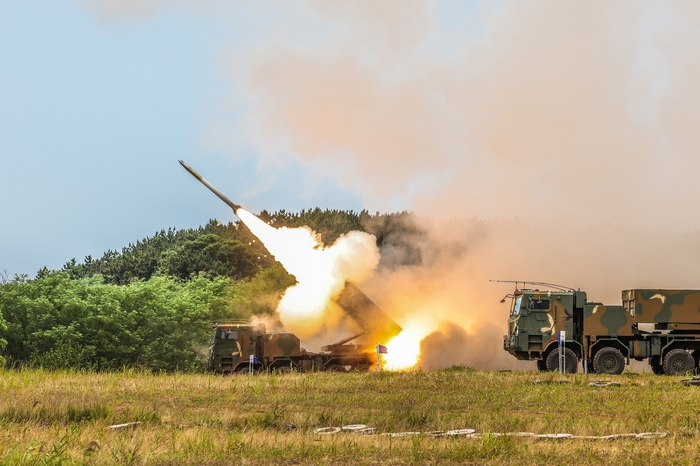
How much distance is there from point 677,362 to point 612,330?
97.9 inches

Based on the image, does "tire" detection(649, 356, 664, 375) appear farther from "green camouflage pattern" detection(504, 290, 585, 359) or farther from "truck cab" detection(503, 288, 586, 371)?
"green camouflage pattern" detection(504, 290, 585, 359)

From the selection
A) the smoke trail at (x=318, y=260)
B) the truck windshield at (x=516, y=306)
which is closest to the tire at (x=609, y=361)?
the truck windshield at (x=516, y=306)

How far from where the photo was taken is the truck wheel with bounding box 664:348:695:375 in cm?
3119

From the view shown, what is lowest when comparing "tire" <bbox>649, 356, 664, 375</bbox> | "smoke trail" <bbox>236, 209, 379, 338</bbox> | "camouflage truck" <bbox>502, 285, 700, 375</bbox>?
"tire" <bbox>649, 356, 664, 375</bbox>

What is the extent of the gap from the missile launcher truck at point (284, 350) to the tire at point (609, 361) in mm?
7638

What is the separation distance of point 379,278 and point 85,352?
13.7 m

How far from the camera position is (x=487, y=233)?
1849 inches

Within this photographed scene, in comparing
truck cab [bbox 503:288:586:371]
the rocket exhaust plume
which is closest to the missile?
the rocket exhaust plume

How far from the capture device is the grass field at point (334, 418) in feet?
44.4

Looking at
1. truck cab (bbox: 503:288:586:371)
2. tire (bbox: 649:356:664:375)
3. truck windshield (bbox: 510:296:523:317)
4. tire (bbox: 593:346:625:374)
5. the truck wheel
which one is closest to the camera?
the truck wheel

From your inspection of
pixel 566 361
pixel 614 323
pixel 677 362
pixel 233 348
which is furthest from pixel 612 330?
pixel 233 348

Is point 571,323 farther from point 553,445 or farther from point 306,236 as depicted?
point 553,445

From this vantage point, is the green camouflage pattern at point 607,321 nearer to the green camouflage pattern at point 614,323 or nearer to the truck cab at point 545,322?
the green camouflage pattern at point 614,323

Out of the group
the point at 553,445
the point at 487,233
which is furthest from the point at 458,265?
the point at 553,445
